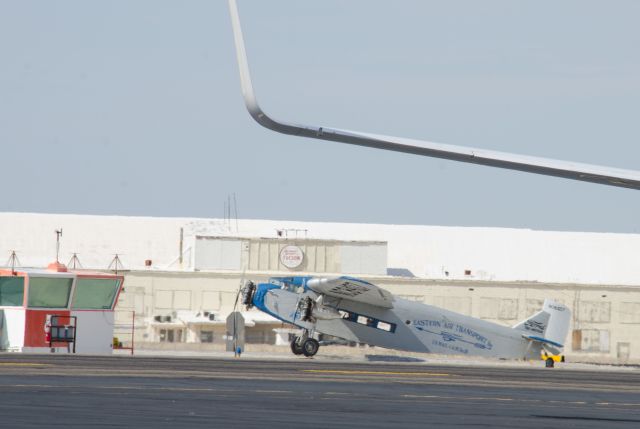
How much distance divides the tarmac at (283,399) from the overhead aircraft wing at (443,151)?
13.7ft

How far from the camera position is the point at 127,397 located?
70.2ft

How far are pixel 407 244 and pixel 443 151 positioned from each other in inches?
3348

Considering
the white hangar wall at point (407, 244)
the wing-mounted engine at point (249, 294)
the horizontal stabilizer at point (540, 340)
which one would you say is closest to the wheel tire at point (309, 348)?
the wing-mounted engine at point (249, 294)

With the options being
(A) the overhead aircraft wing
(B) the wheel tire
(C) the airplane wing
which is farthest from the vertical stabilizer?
(A) the overhead aircraft wing

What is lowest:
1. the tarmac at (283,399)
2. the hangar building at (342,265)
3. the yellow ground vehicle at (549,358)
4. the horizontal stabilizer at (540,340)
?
the tarmac at (283,399)

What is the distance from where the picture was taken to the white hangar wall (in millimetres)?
96562

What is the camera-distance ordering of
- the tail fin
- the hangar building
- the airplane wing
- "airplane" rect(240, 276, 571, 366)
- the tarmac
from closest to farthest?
1. the tarmac
2. the airplane wing
3. "airplane" rect(240, 276, 571, 366)
4. the tail fin
5. the hangar building

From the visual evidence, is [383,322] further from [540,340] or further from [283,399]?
[283,399]

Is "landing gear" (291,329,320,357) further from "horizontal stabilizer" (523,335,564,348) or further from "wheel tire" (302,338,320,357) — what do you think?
"horizontal stabilizer" (523,335,564,348)

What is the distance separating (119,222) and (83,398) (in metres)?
78.7

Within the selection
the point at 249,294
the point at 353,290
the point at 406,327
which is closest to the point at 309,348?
the point at 353,290

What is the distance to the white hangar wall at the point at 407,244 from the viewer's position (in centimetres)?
9656

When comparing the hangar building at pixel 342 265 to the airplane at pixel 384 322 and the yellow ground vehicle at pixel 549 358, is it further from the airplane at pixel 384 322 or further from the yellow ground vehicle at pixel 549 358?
the yellow ground vehicle at pixel 549 358

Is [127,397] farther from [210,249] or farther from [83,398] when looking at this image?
[210,249]
